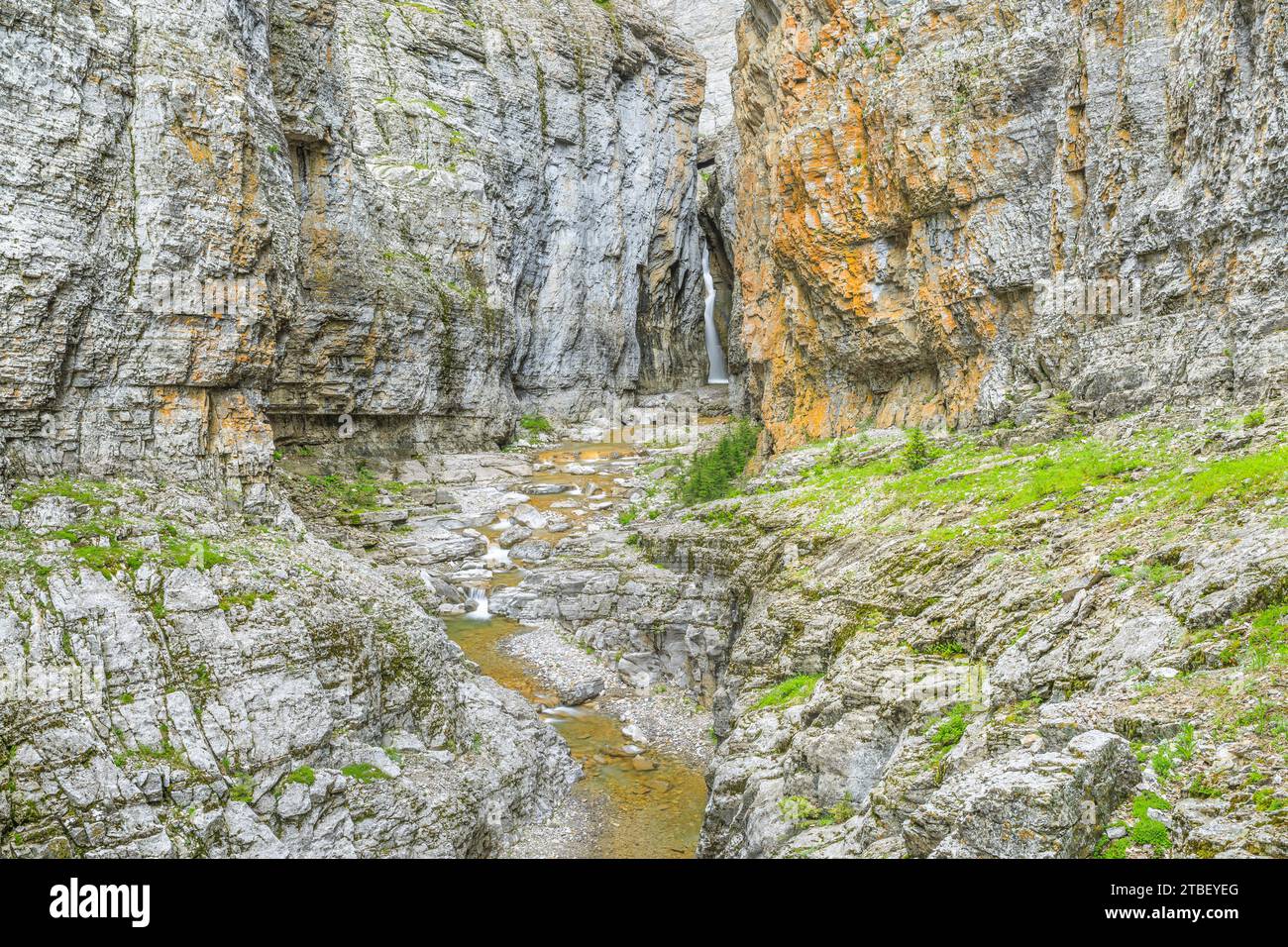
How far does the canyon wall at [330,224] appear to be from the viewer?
1468cm

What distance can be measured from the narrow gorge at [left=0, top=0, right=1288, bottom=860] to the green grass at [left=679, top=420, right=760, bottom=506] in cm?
252

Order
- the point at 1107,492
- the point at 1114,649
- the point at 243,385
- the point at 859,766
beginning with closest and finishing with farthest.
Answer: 1. the point at 1114,649
2. the point at 859,766
3. the point at 1107,492
4. the point at 243,385

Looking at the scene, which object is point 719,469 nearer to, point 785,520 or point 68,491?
point 785,520

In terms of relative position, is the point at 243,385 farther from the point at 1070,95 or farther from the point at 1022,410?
the point at 1070,95

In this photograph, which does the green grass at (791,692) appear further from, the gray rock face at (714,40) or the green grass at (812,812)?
the gray rock face at (714,40)

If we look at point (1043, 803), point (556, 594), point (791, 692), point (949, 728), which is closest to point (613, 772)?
point (791, 692)

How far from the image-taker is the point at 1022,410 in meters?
20.7

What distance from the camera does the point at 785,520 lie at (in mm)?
22109

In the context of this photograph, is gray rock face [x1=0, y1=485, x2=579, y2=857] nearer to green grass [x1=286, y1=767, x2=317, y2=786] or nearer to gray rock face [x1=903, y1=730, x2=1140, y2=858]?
green grass [x1=286, y1=767, x2=317, y2=786]

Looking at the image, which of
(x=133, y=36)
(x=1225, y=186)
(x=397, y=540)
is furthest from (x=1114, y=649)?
(x=397, y=540)

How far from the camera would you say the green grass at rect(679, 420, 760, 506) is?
1469 inches

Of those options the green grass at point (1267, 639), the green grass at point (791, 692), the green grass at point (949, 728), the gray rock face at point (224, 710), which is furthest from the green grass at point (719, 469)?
the green grass at point (1267, 639)

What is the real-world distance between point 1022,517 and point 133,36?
19.9m

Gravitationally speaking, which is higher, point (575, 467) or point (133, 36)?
point (133, 36)
